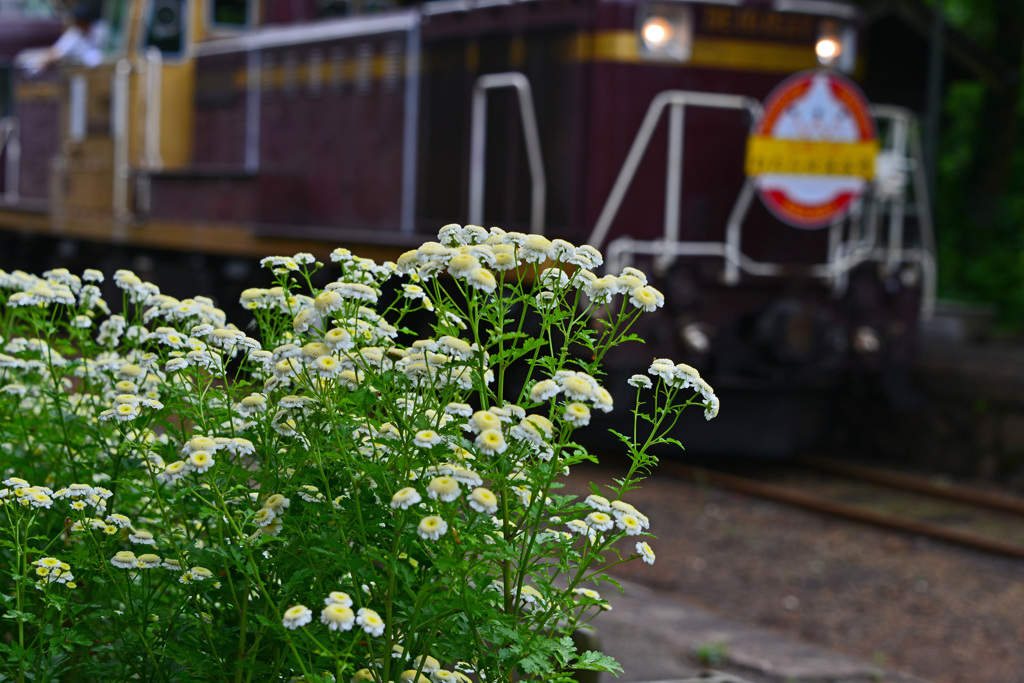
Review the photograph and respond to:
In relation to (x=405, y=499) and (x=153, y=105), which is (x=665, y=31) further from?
(x=405, y=499)

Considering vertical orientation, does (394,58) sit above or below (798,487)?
above

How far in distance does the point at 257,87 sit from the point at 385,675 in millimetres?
7713

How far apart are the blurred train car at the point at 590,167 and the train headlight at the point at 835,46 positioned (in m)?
0.01

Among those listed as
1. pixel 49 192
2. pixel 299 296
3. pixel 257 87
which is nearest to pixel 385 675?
pixel 299 296

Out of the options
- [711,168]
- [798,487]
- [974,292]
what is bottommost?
[798,487]

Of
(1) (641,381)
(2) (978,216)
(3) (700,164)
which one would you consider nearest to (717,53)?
(3) (700,164)

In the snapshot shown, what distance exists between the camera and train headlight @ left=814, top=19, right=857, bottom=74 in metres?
7.55

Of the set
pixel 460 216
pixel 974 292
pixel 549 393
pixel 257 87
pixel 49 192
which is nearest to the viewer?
pixel 549 393

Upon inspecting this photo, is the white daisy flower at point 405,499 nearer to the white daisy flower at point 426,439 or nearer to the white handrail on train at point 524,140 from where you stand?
the white daisy flower at point 426,439

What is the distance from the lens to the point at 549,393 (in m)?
1.92

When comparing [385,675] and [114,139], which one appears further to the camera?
[114,139]

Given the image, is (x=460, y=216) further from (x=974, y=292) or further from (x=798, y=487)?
(x=974, y=292)

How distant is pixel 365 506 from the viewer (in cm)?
207

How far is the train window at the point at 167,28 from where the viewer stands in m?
9.45
